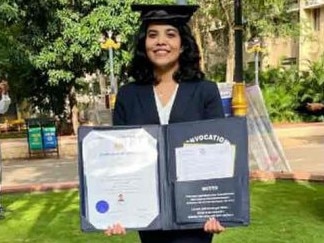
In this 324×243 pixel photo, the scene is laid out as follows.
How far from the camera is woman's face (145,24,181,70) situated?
2.93 meters

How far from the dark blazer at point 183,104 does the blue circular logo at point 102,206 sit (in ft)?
1.30

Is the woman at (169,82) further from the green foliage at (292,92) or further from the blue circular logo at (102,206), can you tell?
the green foliage at (292,92)

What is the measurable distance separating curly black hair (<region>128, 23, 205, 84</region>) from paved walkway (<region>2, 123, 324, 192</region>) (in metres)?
6.77

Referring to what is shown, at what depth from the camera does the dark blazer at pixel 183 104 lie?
115 inches

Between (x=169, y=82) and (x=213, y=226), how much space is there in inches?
27.3

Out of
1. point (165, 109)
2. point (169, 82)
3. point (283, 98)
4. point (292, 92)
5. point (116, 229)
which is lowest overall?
point (283, 98)

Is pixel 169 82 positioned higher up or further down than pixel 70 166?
higher up

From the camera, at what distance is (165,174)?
282 centimetres

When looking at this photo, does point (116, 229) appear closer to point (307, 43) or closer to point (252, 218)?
point (252, 218)

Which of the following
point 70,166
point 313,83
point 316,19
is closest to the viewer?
point 70,166

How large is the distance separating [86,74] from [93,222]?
17838mm

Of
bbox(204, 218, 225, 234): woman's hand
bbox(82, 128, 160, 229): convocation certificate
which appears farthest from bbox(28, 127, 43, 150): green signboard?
bbox(204, 218, 225, 234): woman's hand

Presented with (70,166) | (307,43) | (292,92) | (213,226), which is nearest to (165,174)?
(213,226)

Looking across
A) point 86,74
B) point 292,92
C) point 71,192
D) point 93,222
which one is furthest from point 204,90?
point 292,92
